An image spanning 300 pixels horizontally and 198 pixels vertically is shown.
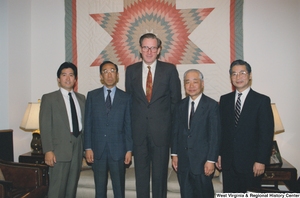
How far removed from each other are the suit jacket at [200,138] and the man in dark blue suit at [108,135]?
1.53 ft

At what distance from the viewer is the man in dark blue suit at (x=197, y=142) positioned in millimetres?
2180

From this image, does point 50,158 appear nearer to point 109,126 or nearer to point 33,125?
point 109,126

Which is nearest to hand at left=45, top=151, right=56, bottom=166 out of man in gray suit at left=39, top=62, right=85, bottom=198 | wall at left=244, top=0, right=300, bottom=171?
man in gray suit at left=39, top=62, right=85, bottom=198

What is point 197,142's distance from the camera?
2203 mm

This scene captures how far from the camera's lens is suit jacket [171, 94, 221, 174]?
7.13 feet

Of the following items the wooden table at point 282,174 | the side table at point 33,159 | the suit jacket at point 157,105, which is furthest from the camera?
the side table at point 33,159

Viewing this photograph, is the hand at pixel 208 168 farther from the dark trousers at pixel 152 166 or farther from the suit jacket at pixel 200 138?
the dark trousers at pixel 152 166

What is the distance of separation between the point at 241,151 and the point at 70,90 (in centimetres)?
155

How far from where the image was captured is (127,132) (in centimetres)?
238

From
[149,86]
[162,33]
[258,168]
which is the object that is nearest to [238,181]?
[258,168]

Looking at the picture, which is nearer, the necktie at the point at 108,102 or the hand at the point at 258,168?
the hand at the point at 258,168

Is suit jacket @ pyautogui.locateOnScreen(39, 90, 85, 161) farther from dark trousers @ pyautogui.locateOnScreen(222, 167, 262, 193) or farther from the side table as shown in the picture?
dark trousers @ pyautogui.locateOnScreen(222, 167, 262, 193)

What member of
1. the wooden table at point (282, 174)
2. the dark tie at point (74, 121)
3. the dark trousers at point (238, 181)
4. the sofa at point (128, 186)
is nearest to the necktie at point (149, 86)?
the dark tie at point (74, 121)

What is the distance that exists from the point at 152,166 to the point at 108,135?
45cm
